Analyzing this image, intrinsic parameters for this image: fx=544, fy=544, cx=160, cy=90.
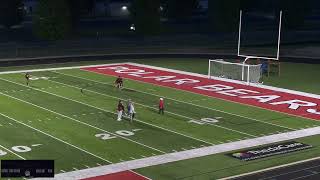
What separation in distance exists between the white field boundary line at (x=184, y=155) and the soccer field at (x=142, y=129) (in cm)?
5

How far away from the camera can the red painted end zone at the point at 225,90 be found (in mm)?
33281

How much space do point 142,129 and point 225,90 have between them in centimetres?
1267

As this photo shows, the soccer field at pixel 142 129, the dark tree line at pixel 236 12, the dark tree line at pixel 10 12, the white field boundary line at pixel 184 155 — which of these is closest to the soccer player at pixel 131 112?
the soccer field at pixel 142 129

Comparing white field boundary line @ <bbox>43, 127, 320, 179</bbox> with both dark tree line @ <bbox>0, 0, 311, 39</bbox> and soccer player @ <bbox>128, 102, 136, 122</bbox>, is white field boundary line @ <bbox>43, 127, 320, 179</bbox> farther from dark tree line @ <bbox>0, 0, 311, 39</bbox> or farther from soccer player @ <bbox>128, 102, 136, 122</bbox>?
dark tree line @ <bbox>0, 0, 311, 39</bbox>

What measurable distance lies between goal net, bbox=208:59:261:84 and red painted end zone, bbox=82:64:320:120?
1087 mm

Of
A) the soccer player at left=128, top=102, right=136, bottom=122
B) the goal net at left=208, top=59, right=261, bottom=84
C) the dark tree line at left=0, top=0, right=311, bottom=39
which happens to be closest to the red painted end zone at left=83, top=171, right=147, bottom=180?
the soccer player at left=128, top=102, right=136, bottom=122

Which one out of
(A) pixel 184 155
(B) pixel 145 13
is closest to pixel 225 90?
(A) pixel 184 155

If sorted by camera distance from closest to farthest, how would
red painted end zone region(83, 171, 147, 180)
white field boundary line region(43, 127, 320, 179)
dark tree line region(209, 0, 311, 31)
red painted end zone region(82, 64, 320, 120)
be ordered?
red painted end zone region(83, 171, 147, 180), white field boundary line region(43, 127, 320, 179), red painted end zone region(82, 64, 320, 120), dark tree line region(209, 0, 311, 31)

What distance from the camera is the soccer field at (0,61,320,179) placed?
22.5 meters

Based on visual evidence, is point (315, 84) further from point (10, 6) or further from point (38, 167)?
point (10, 6)

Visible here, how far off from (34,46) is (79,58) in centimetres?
1294

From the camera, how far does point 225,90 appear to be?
38.8 meters

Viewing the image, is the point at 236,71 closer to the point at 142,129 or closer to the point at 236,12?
the point at 142,129

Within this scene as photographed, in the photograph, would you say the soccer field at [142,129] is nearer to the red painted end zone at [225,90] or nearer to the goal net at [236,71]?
the red painted end zone at [225,90]
